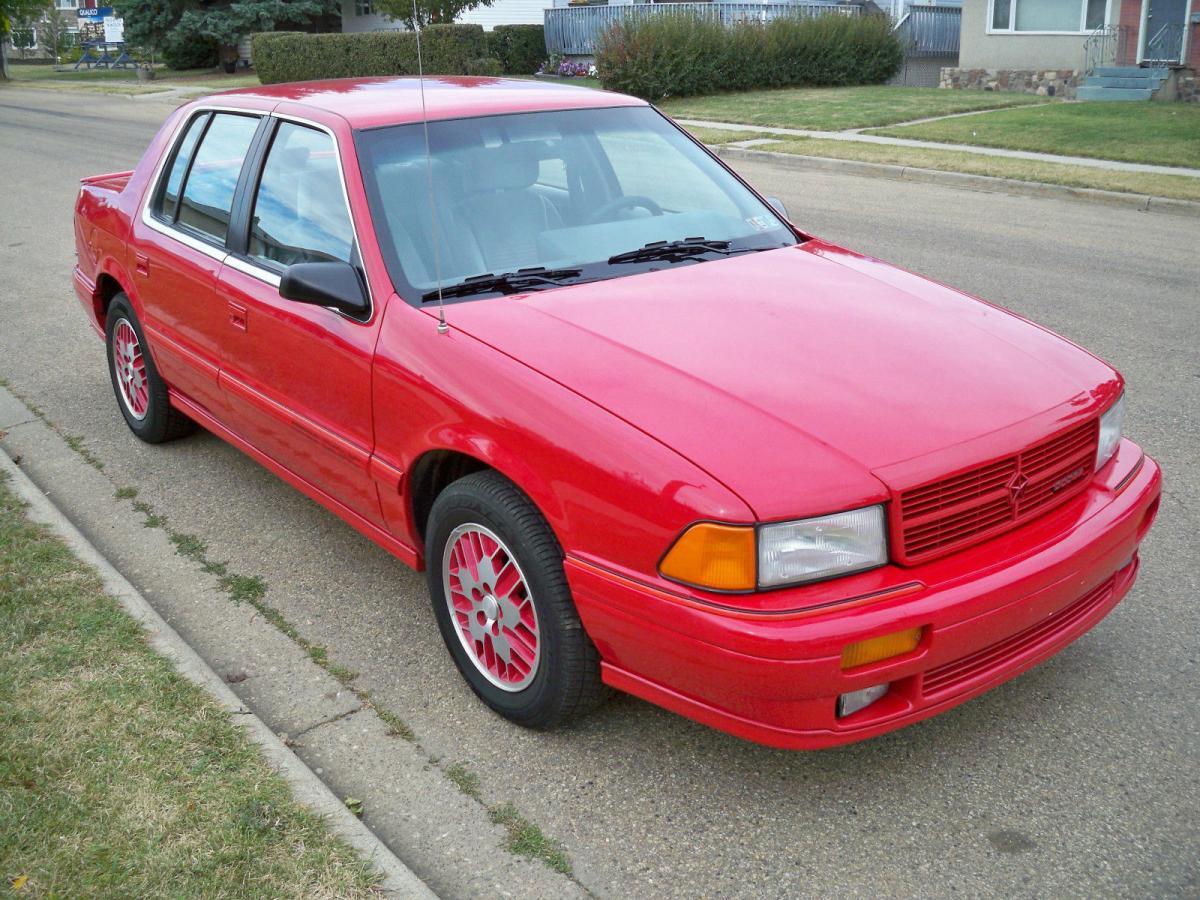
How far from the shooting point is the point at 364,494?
12.4 ft

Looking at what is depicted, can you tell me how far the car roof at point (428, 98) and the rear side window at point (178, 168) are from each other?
340 mm

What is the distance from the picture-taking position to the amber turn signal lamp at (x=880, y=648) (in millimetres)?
2672

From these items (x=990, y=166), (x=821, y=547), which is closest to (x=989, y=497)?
(x=821, y=547)

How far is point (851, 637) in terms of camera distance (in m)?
2.64

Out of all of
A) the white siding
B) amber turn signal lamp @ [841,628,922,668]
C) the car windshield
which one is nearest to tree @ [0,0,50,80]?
the white siding

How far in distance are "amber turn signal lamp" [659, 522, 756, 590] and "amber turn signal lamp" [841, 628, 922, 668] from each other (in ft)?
0.86

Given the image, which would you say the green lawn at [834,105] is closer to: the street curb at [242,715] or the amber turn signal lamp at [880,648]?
the street curb at [242,715]

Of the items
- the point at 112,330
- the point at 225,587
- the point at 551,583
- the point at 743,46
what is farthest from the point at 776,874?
the point at 743,46

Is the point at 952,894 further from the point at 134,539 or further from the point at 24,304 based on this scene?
the point at 24,304

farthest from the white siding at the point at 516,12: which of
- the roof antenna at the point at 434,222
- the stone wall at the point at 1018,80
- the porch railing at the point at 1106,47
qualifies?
the roof antenna at the point at 434,222

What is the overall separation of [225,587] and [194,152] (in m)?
1.92

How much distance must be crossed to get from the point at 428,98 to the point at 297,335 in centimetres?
98

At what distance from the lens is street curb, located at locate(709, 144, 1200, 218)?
1190cm

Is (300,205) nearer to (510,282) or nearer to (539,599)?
(510,282)
